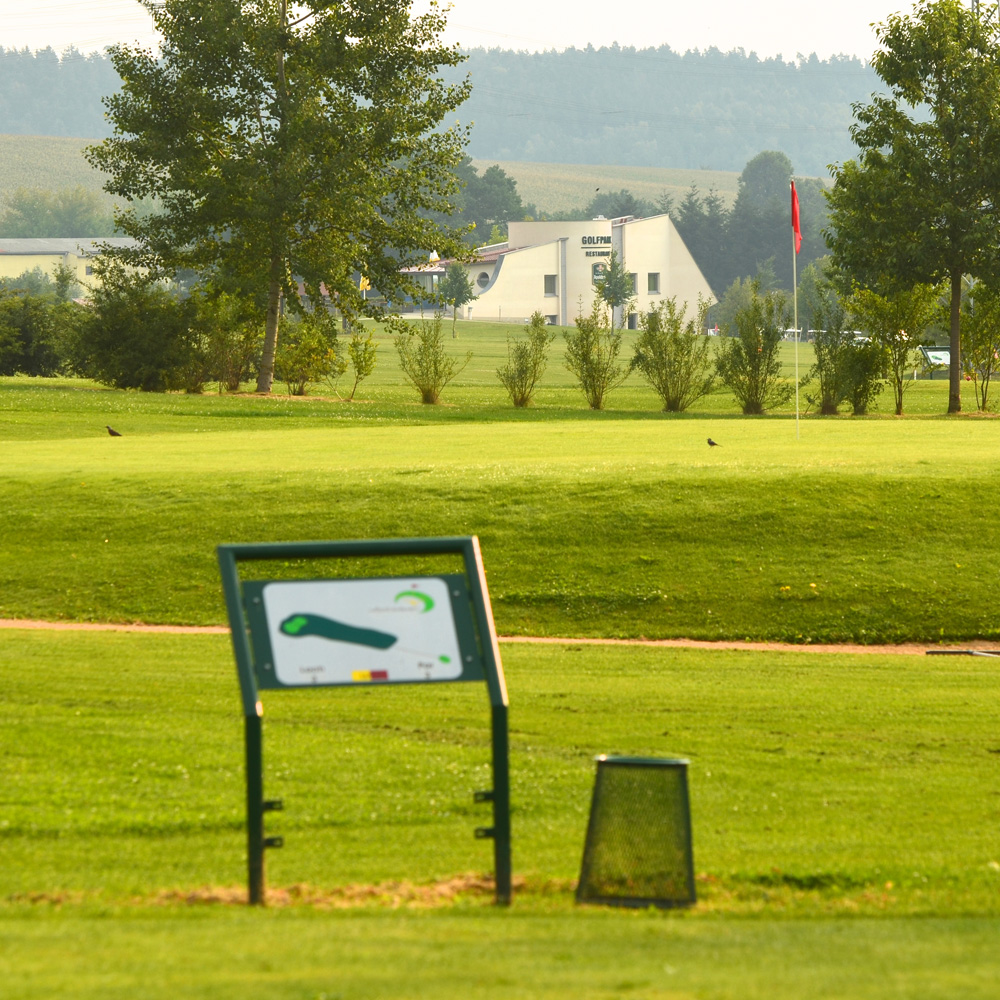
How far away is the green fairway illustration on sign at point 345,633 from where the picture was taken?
4926 millimetres

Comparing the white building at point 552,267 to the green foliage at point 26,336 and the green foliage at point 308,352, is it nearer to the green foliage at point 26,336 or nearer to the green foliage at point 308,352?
the green foliage at point 26,336

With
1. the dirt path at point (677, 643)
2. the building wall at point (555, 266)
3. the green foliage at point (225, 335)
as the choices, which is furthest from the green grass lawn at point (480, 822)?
the building wall at point (555, 266)

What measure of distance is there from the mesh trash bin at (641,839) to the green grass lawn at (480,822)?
146mm

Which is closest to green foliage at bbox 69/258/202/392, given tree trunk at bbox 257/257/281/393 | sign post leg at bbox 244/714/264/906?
tree trunk at bbox 257/257/281/393

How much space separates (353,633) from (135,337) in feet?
124

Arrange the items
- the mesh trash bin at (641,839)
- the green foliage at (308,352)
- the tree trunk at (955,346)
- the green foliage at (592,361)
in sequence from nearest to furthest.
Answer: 1. the mesh trash bin at (641,839)
2. the tree trunk at (955,346)
3. the green foliage at (592,361)
4. the green foliage at (308,352)

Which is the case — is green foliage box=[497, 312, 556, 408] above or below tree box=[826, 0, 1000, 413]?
below

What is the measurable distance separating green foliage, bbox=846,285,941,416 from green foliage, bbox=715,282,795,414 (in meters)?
2.31

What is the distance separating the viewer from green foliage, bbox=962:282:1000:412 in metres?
39.7

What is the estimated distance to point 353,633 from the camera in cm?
494

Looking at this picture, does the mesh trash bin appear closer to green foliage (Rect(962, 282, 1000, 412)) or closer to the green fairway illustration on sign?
the green fairway illustration on sign

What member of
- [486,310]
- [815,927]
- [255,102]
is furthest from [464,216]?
[815,927]

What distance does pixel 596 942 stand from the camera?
4.55 meters

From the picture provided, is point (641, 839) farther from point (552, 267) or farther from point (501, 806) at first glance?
point (552, 267)
